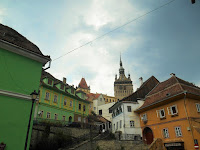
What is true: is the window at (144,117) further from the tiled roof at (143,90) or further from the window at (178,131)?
the window at (178,131)

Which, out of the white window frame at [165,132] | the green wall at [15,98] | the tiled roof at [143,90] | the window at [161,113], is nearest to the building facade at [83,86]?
the tiled roof at [143,90]

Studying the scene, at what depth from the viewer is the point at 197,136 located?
17.1 m

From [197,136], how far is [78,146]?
14263 mm

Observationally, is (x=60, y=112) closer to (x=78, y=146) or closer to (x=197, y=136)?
(x=78, y=146)

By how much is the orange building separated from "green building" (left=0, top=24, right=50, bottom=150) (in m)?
17.0

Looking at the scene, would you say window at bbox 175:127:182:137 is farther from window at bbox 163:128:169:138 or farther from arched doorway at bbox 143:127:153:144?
arched doorway at bbox 143:127:153:144

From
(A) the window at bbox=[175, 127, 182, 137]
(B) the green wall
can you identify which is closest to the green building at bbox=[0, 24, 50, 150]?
(B) the green wall

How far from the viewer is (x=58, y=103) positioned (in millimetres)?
31703

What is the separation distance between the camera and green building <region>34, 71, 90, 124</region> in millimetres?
27911

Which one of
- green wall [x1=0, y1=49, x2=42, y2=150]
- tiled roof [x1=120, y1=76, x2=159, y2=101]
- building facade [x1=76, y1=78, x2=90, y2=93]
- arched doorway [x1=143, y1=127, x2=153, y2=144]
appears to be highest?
building facade [x1=76, y1=78, x2=90, y2=93]

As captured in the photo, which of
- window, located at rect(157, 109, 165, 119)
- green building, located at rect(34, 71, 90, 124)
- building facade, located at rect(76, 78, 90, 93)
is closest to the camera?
window, located at rect(157, 109, 165, 119)

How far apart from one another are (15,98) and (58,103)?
21.7 metres

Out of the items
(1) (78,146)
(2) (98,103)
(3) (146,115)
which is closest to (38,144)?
(1) (78,146)

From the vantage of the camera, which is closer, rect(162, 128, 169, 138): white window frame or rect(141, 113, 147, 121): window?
rect(162, 128, 169, 138): white window frame
